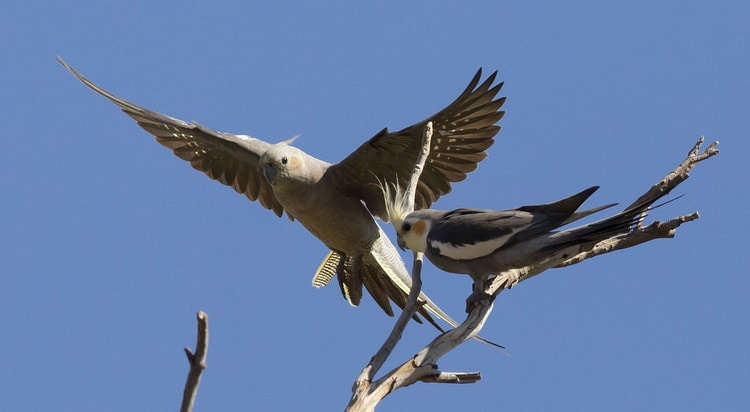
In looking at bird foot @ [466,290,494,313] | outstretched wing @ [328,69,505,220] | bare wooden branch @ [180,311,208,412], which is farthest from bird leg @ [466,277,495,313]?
bare wooden branch @ [180,311,208,412]

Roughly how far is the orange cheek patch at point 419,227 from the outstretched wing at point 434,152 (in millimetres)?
900

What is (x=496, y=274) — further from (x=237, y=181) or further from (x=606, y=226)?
(x=237, y=181)

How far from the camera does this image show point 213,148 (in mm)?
7891

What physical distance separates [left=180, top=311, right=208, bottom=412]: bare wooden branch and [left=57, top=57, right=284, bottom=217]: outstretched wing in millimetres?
3797

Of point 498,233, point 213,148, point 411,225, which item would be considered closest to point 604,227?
point 498,233

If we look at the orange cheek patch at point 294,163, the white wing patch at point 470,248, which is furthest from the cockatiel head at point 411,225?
the orange cheek patch at point 294,163

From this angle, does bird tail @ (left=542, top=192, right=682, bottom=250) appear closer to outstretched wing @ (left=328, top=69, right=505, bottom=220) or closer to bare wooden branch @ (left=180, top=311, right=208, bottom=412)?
outstretched wing @ (left=328, top=69, right=505, bottom=220)

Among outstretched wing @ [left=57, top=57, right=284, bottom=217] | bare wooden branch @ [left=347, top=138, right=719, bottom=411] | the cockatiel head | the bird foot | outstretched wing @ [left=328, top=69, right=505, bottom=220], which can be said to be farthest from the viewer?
outstretched wing @ [left=57, top=57, right=284, bottom=217]

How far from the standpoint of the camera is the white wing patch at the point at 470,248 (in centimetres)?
541

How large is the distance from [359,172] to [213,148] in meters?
1.62

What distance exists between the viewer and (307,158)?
23.2 ft

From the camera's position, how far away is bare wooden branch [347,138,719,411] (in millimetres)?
4777

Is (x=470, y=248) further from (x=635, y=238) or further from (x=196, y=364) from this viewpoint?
(x=196, y=364)

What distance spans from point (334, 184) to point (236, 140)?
3.15ft
